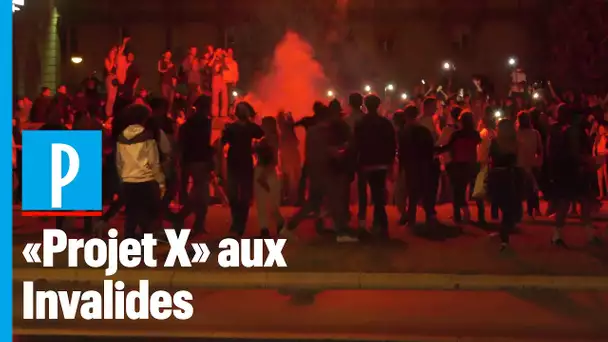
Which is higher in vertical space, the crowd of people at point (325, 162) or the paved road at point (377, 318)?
the crowd of people at point (325, 162)

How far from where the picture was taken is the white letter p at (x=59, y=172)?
546 cm

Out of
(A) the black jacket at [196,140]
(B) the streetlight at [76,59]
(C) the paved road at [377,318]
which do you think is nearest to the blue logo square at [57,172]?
(C) the paved road at [377,318]

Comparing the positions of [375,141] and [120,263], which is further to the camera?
[375,141]

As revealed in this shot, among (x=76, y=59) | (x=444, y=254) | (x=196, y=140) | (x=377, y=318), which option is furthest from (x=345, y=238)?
(x=76, y=59)

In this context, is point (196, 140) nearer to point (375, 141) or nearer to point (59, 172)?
point (375, 141)

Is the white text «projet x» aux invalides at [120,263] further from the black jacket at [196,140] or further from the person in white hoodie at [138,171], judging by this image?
the black jacket at [196,140]

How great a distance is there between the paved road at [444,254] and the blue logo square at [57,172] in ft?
2.65

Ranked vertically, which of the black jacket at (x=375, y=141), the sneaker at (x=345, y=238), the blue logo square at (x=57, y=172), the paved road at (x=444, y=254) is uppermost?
the black jacket at (x=375, y=141)

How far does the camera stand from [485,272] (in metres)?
7.18

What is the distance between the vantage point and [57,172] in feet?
17.9

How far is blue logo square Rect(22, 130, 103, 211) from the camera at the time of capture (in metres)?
5.46

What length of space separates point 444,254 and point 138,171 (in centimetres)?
308

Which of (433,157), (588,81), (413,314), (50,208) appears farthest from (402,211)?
(588,81)

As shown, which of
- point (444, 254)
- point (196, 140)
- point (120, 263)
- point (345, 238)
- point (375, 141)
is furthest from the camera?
point (345, 238)
